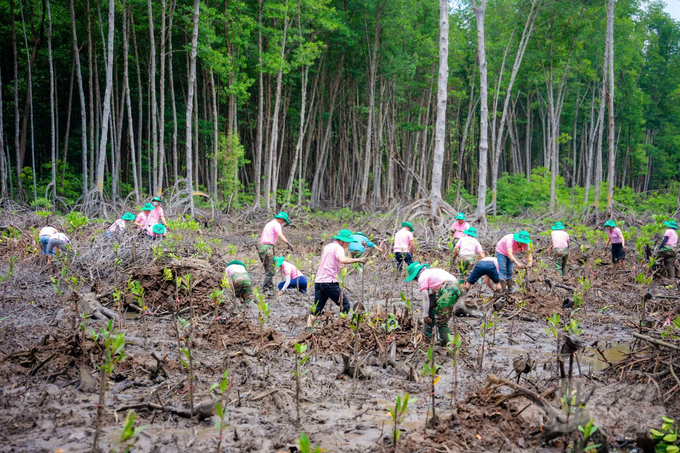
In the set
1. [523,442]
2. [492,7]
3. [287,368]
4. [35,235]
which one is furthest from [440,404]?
[492,7]

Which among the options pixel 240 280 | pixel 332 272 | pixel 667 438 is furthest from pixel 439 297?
pixel 240 280

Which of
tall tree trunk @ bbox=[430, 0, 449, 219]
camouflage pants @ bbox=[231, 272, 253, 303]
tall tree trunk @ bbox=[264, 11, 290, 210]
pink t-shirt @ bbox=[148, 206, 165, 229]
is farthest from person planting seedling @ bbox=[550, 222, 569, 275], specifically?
tall tree trunk @ bbox=[264, 11, 290, 210]

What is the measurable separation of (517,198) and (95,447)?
2456 centimetres

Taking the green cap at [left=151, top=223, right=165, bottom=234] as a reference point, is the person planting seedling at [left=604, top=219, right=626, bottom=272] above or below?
below

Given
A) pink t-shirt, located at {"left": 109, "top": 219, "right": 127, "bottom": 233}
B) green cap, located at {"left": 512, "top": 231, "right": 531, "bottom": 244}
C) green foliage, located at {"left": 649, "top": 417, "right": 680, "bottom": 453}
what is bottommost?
green foliage, located at {"left": 649, "top": 417, "right": 680, "bottom": 453}

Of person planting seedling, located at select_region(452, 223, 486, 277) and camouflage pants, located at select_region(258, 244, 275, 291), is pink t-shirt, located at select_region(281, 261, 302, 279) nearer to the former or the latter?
camouflage pants, located at select_region(258, 244, 275, 291)

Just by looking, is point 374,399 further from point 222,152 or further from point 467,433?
point 222,152

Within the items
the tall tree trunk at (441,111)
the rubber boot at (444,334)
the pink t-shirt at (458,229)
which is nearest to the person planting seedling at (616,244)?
the pink t-shirt at (458,229)

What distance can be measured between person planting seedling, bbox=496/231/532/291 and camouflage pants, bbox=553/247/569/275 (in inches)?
57.5

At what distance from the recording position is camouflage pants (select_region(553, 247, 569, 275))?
11051 mm

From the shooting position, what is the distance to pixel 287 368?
17.9 ft

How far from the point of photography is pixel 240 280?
305 inches

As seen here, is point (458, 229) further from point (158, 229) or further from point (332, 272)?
point (158, 229)

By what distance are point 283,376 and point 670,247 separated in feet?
31.2
